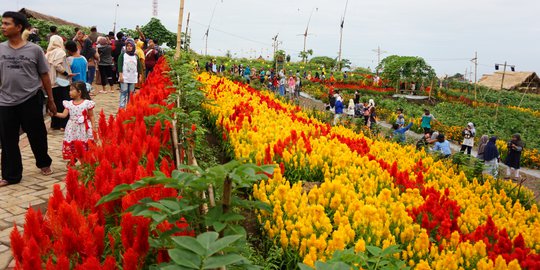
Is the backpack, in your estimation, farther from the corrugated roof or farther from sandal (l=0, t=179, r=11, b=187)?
the corrugated roof

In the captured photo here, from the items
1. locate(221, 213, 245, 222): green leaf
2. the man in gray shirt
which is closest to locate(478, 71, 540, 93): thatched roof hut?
the man in gray shirt

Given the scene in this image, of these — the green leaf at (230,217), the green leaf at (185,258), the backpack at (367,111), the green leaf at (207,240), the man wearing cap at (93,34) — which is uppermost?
the man wearing cap at (93,34)

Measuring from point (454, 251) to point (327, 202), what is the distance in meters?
1.17

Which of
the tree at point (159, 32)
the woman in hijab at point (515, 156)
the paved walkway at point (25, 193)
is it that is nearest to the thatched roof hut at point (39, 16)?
the tree at point (159, 32)

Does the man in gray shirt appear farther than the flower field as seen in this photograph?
Yes

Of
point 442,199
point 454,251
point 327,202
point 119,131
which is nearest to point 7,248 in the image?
point 119,131

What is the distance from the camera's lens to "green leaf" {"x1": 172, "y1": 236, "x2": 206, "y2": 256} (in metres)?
1.12

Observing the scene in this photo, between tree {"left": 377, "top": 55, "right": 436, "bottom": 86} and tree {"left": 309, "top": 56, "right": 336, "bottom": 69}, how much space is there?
20516 millimetres

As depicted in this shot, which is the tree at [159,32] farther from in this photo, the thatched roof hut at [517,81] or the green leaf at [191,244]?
the green leaf at [191,244]

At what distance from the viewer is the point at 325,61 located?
53.9 m

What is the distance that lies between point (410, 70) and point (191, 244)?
33.0 metres

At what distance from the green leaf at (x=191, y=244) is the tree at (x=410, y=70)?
32543 millimetres

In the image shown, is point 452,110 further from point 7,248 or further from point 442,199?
point 7,248

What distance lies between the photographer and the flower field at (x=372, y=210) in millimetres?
3242
